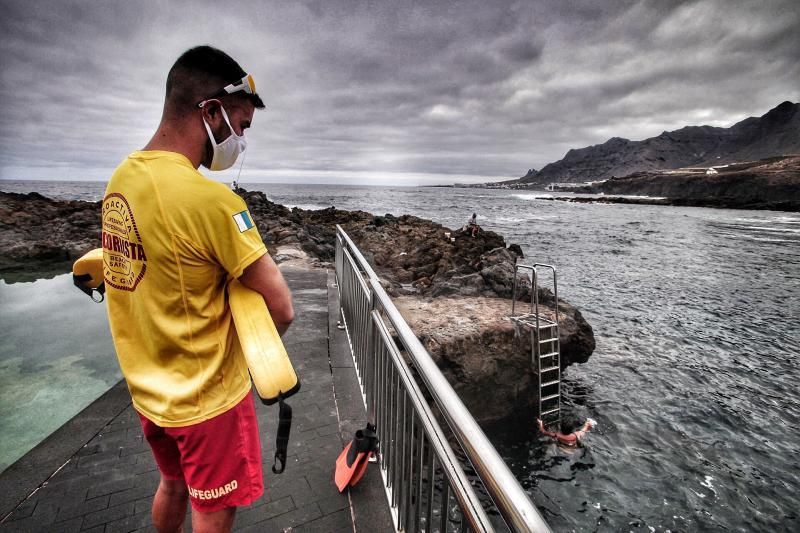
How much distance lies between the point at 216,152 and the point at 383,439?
2.12 meters

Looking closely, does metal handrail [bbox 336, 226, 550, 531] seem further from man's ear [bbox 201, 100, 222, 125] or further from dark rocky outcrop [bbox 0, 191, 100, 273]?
dark rocky outcrop [bbox 0, 191, 100, 273]

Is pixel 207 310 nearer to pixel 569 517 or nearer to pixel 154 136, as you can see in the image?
pixel 154 136

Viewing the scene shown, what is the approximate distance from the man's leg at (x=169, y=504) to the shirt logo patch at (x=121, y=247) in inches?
39.6

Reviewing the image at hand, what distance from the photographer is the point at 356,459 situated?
267 centimetres

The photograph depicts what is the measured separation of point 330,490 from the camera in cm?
273

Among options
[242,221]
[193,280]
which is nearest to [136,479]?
[193,280]

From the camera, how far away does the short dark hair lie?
1473 millimetres

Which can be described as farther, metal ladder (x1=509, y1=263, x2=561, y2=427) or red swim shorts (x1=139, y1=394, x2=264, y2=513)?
metal ladder (x1=509, y1=263, x2=561, y2=427)

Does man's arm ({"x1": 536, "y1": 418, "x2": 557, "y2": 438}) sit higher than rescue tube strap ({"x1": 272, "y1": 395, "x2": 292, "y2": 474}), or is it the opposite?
rescue tube strap ({"x1": 272, "y1": 395, "x2": 292, "y2": 474})

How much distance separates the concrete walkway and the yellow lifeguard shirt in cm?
147

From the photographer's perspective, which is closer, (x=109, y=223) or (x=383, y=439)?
(x=109, y=223)

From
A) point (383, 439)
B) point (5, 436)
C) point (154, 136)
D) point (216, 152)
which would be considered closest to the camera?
point (154, 136)

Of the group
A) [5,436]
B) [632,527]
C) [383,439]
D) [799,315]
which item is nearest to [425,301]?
[632,527]

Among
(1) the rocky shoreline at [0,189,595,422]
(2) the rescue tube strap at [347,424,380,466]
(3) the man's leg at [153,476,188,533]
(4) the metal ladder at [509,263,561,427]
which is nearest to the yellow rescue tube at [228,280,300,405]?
(3) the man's leg at [153,476,188,533]
